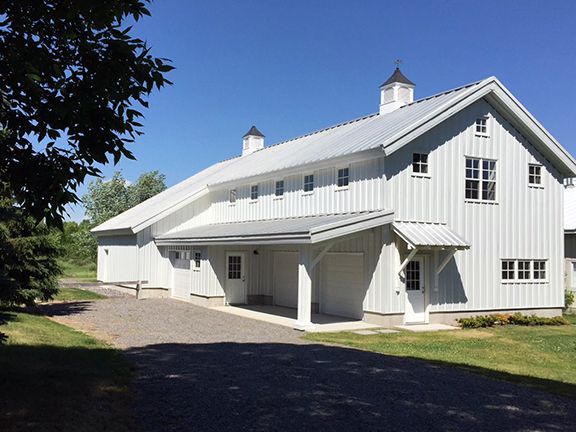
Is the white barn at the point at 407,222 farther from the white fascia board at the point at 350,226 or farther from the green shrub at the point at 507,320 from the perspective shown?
the green shrub at the point at 507,320

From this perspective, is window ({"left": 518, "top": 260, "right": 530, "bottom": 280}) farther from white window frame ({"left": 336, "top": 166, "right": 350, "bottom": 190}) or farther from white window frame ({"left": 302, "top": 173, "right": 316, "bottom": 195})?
white window frame ({"left": 302, "top": 173, "right": 316, "bottom": 195})

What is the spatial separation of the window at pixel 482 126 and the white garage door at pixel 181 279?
1252 centimetres

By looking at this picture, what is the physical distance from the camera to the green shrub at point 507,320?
59.7 ft

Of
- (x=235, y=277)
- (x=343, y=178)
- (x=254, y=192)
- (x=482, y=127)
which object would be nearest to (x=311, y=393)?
(x=343, y=178)

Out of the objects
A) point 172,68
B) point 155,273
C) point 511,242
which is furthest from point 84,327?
point 511,242

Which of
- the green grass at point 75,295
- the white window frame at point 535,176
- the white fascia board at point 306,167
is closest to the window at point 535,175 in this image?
the white window frame at point 535,176

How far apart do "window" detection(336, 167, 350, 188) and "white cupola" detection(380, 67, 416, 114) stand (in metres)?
4.72

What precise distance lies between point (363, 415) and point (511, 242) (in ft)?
46.9

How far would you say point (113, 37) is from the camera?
611 centimetres

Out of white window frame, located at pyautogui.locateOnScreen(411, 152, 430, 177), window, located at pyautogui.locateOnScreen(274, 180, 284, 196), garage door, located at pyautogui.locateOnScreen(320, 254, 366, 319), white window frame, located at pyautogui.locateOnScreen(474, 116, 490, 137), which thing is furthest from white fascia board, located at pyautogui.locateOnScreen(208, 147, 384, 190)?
white window frame, located at pyautogui.locateOnScreen(474, 116, 490, 137)

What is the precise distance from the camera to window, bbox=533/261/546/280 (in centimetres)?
2058

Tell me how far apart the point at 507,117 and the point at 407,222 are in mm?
5626

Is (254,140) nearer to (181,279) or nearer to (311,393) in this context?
(181,279)

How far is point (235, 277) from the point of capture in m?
23.7
